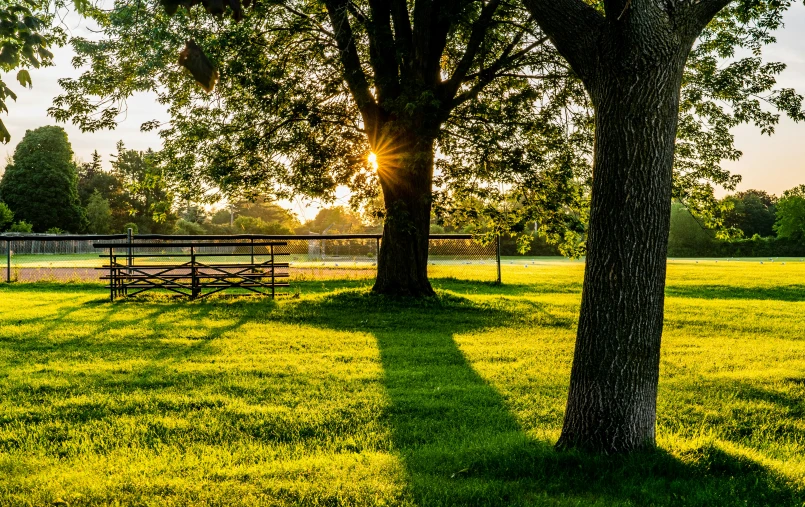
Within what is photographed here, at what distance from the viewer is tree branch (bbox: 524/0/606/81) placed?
4098 millimetres

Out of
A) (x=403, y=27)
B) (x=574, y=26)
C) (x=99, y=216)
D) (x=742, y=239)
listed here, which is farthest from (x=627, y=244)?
(x=99, y=216)

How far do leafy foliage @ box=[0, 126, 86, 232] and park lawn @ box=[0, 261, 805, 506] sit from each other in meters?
55.5

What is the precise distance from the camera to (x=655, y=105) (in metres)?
4.00

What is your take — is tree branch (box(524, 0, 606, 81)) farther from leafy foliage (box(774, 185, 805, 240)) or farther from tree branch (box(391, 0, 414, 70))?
leafy foliage (box(774, 185, 805, 240))

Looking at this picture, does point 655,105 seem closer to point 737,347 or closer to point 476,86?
point 737,347

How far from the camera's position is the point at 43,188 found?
2349 inches

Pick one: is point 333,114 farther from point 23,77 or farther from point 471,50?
point 23,77

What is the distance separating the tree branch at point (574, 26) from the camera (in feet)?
13.4

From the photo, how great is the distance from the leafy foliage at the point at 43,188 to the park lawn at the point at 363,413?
5555cm

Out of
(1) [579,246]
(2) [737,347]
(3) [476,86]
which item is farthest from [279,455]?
(1) [579,246]

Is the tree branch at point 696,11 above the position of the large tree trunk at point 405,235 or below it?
above

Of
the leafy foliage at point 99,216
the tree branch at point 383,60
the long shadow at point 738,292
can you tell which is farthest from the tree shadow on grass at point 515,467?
the leafy foliage at point 99,216

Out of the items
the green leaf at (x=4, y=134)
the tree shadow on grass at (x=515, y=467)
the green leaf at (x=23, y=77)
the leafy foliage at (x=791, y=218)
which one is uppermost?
the leafy foliage at (x=791, y=218)

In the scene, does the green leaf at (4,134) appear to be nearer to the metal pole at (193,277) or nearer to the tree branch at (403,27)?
the tree branch at (403,27)
